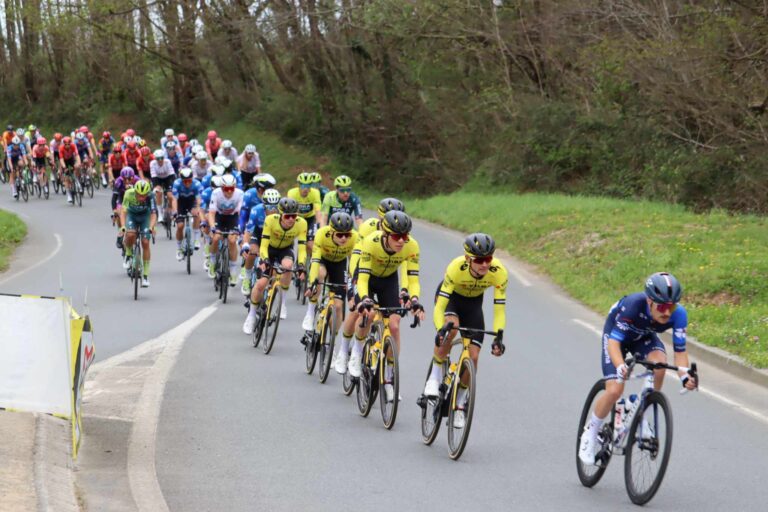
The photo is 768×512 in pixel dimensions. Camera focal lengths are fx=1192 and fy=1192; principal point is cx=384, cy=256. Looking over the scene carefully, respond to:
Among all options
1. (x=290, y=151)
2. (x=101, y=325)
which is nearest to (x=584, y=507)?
(x=101, y=325)

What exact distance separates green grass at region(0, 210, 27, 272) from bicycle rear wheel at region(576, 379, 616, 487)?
1750 cm

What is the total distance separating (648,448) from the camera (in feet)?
25.6

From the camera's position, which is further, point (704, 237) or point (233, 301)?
point (704, 237)

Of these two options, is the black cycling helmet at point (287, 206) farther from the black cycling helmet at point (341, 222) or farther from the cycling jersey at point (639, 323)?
the cycling jersey at point (639, 323)

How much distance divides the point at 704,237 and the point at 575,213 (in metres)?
6.36

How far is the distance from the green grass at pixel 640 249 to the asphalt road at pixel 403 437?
5.71ft

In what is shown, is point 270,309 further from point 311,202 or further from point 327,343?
point 311,202

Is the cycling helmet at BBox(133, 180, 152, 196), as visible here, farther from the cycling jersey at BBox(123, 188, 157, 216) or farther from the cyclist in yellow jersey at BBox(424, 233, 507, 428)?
the cyclist in yellow jersey at BBox(424, 233, 507, 428)

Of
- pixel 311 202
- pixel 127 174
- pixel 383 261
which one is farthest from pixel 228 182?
pixel 383 261

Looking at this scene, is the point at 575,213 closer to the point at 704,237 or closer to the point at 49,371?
the point at 704,237

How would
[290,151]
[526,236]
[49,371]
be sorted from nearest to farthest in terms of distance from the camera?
[49,371] < [526,236] < [290,151]

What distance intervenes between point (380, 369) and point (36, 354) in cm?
302

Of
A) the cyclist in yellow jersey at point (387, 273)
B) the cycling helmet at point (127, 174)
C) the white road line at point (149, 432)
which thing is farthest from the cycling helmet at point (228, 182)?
the cyclist in yellow jersey at point (387, 273)

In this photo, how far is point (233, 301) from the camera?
61.2ft
